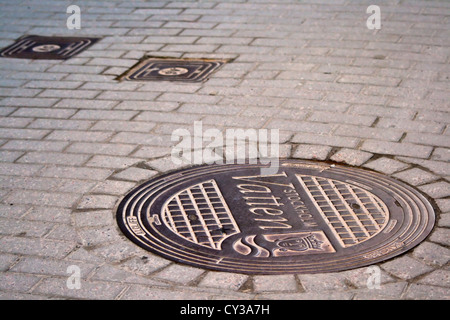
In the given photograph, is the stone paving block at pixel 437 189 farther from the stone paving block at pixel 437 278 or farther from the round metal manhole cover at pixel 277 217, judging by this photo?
the stone paving block at pixel 437 278

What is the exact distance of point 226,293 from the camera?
137 inches

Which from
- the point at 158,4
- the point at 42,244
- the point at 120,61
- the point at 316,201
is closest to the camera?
the point at 42,244

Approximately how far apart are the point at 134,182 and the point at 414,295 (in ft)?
6.60

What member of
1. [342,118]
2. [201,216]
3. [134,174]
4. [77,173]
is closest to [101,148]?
[77,173]

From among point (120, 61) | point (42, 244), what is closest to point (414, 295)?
point (42, 244)

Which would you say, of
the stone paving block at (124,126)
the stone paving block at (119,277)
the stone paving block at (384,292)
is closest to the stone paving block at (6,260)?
the stone paving block at (119,277)

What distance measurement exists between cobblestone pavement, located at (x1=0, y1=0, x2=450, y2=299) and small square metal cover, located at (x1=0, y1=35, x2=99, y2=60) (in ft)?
0.48

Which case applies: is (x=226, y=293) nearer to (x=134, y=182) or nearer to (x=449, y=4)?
(x=134, y=182)

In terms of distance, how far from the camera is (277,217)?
4129 millimetres

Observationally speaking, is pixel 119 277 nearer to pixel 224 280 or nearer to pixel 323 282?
pixel 224 280

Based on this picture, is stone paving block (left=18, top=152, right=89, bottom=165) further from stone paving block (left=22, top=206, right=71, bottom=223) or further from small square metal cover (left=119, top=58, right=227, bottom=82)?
small square metal cover (left=119, top=58, right=227, bottom=82)

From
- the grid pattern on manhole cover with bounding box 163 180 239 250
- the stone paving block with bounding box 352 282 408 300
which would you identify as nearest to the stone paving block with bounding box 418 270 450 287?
the stone paving block with bounding box 352 282 408 300

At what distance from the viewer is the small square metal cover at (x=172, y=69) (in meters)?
6.32

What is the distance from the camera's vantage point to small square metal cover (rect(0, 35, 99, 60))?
23.1 ft
